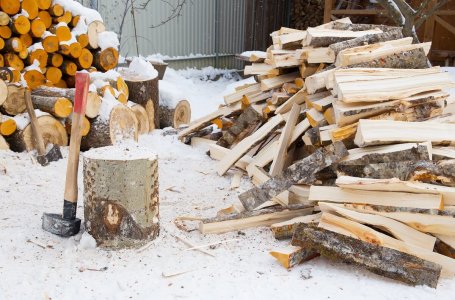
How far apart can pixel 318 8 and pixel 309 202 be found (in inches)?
476

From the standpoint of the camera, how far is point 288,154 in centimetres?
534

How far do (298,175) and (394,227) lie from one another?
91 cm

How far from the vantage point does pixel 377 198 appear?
3477mm

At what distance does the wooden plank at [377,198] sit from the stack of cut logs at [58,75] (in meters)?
3.38

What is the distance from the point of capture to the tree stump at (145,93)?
23.5 feet

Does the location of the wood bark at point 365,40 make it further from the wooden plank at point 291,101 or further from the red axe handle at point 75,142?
the red axe handle at point 75,142

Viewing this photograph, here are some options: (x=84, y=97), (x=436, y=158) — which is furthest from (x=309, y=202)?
(x=84, y=97)

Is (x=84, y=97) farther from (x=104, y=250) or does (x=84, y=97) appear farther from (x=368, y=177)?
(x=368, y=177)

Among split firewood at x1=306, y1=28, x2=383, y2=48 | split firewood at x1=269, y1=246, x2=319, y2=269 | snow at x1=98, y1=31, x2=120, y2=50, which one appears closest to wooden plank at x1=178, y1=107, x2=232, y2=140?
snow at x1=98, y1=31, x2=120, y2=50

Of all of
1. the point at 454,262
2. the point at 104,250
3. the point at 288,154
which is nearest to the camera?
the point at 454,262

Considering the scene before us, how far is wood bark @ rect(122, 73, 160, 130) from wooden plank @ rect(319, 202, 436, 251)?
439 centimetres

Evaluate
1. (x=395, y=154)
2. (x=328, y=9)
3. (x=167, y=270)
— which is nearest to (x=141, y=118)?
(x=167, y=270)

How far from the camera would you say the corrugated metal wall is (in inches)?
407

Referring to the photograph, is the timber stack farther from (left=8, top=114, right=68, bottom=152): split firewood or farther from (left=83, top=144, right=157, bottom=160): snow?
(left=83, top=144, right=157, bottom=160): snow
